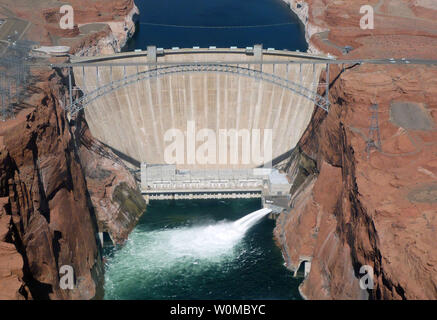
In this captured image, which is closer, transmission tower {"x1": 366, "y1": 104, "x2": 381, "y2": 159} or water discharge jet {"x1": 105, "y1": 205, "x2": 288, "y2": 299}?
transmission tower {"x1": 366, "y1": 104, "x2": 381, "y2": 159}

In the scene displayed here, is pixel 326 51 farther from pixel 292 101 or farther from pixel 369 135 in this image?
pixel 369 135

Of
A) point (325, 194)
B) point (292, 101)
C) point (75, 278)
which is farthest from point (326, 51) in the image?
point (75, 278)

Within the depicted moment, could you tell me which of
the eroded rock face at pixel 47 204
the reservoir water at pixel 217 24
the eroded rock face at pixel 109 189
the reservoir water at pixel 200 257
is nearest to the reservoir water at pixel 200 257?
the reservoir water at pixel 200 257

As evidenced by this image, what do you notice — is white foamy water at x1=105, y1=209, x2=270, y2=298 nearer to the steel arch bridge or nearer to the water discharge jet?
the water discharge jet

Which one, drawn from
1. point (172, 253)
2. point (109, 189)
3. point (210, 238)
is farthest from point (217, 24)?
point (172, 253)

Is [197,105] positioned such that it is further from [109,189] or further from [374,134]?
[374,134]

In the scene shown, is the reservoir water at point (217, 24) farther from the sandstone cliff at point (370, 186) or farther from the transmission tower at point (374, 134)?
the transmission tower at point (374, 134)

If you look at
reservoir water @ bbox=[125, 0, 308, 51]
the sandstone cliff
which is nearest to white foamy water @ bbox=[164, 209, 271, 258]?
the sandstone cliff
